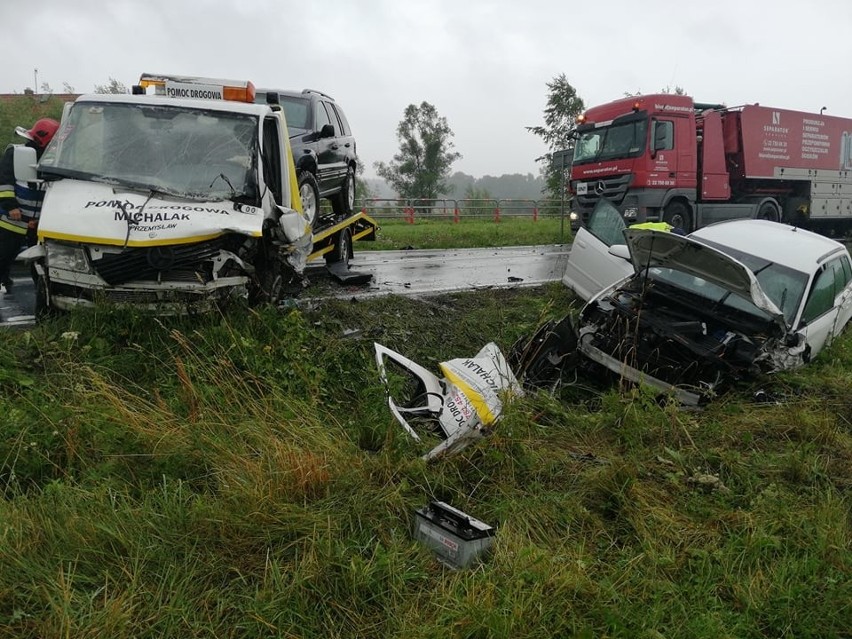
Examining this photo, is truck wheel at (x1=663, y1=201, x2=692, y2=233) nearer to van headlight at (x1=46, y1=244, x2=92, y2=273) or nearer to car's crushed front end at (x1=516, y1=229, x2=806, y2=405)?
car's crushed front end at (x1=516, y1=229, x2=806, y2=405)

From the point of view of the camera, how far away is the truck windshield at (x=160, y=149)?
529 centimetres

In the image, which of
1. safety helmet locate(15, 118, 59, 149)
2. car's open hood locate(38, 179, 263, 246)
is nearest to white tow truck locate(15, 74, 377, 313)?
car's open hood locate(38, 179, 263, 246)

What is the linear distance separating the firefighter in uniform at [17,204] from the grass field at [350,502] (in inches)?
72.8

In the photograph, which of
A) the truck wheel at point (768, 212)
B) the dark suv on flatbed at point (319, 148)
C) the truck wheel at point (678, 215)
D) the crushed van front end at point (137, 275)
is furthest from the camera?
the truck wheel at point (768, 212)

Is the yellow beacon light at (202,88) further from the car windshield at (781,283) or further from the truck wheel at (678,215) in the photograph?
the truck wheel at (678,215)

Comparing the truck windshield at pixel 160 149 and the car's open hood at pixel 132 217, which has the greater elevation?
the truck windshield at pixel 160 149

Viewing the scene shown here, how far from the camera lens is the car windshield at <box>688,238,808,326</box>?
18.0 feet

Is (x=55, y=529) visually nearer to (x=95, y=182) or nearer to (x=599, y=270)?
(x=95, y=182)

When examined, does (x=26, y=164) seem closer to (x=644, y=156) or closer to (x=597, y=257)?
(x=597, y=257)

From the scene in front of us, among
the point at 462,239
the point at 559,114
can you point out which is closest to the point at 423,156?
the point at 559,114

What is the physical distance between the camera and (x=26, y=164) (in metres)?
5.65

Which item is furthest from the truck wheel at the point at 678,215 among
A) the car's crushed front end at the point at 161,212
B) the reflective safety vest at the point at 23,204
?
the reflective safety vest at the point at 23,204

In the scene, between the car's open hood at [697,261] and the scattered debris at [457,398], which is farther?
the car's open hood at [697,261]

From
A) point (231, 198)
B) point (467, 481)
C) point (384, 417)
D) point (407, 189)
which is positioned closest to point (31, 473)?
point (384, 417)
